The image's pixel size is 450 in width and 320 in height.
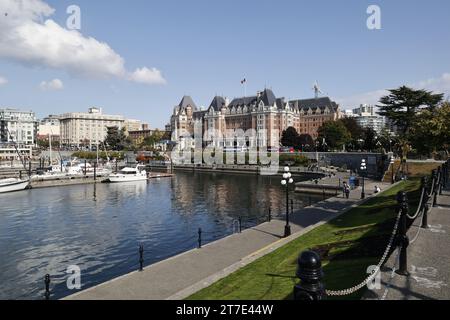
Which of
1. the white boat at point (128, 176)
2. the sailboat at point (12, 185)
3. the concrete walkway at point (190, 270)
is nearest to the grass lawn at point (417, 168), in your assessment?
the concrete walkway at point (190, 270)

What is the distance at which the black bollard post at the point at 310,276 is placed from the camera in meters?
5.52

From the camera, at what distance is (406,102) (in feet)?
242

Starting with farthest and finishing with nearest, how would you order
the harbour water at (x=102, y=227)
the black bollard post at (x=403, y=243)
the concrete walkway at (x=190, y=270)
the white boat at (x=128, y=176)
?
the white boat at (x=128, y=176) → the harbour water at (x=102, y=227) → the concrete walkway at (x=190, y=270) → the black bollard post at (x=403, y=243)

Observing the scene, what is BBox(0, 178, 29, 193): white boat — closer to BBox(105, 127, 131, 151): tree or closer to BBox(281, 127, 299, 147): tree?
BBox(281, 127, 299, 147): tree

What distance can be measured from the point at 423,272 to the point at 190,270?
9.52m

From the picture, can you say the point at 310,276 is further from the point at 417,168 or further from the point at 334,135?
the point at 334,135

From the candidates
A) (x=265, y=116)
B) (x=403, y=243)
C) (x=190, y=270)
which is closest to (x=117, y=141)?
(x=265, y=116)

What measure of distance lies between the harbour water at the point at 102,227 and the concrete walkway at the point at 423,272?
14.8 meters

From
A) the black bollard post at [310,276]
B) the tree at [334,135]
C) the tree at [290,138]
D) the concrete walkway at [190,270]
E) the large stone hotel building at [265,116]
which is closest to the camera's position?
the black bollard post at [310,276]

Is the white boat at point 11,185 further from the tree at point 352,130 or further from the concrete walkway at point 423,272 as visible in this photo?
the tree at point 352,130

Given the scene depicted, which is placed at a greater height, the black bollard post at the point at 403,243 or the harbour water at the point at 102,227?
the black bollard post at the point at 403,243

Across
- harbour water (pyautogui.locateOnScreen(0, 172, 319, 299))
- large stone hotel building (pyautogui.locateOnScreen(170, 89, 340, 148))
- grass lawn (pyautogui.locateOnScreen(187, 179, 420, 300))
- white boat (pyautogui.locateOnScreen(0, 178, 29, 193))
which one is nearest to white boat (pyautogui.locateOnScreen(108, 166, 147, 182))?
harbour water (pyautogui.locateOnScreen(0, 172, 319, 299))
